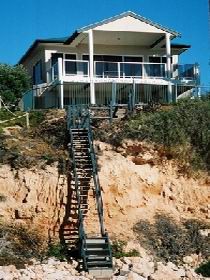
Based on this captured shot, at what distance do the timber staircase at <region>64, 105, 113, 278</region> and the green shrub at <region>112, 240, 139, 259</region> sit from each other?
0.75m

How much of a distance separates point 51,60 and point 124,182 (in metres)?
12.5

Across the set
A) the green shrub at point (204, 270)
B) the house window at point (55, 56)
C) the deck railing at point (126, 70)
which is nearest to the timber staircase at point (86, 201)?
the green shrub at point (204, 270)

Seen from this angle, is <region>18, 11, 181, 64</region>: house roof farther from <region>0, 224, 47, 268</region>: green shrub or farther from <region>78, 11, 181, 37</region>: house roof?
<region>0, 224, 47, 268</region>: green shrub

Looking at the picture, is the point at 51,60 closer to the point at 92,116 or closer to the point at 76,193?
the point at 92,116

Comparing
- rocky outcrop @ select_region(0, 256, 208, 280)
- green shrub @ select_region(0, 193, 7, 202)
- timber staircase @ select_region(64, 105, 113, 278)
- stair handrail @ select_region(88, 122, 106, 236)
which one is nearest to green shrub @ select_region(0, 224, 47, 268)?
rocky outcrop @ select_region(0, 256, 208, 280)

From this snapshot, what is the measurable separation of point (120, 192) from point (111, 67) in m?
11.6

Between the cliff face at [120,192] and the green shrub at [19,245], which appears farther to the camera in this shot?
the cliff face at [120,192]

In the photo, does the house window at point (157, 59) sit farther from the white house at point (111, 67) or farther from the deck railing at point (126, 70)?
the deck railing at point (126, 70)

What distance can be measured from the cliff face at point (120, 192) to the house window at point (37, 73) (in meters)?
11.5

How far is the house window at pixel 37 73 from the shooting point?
37.2 metres

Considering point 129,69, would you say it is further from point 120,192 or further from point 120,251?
point 120,251

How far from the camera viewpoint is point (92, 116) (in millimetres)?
28891

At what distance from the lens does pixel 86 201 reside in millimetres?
25250

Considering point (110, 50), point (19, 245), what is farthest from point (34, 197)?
point (110, 50)
